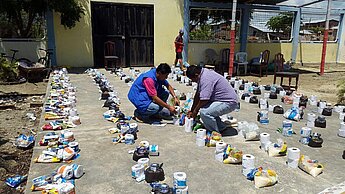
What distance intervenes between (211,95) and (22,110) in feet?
14.3

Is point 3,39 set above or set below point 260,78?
above

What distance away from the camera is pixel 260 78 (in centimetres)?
1023

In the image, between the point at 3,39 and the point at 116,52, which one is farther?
the point at 116,52

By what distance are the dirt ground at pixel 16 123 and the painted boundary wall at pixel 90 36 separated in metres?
2.44

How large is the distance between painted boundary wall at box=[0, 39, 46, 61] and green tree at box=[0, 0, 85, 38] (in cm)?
25

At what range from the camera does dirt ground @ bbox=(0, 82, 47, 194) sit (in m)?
3.63

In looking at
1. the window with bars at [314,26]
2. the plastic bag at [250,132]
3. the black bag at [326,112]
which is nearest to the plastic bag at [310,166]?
the plastic bag at [250,132]

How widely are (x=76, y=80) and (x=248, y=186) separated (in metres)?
6.77

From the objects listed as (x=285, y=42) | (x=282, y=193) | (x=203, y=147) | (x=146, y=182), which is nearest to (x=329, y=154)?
(x=282, y=193)

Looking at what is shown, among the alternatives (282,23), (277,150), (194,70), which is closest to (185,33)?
(282,23)

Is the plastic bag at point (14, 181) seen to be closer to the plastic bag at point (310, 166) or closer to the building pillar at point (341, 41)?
the plastic bag at point (310, 166)

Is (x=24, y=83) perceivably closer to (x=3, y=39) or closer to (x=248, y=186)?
(x=3, y=39)

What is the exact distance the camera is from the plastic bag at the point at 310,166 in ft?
10.1

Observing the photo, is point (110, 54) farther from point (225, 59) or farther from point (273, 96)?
point (273, 96)
